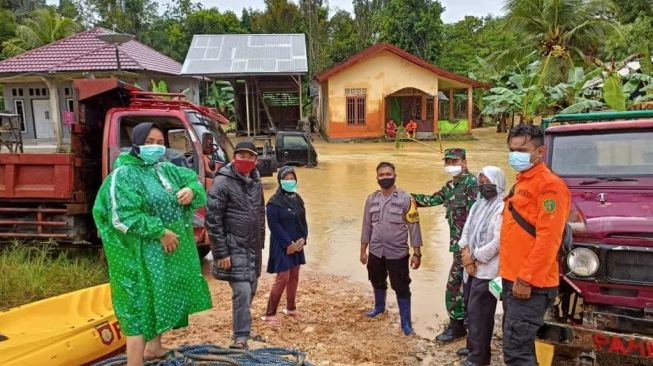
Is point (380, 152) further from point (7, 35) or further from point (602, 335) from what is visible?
point (7, 35)

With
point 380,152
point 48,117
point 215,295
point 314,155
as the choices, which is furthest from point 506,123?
point 215,295

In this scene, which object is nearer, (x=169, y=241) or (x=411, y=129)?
(x=169, y=241)

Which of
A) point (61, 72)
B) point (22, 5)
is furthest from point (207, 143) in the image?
point (22, 5)

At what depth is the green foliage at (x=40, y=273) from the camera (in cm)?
524

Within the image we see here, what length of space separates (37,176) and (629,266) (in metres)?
6.01

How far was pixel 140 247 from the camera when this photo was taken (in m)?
3.21

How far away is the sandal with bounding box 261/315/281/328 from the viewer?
16.7 ft

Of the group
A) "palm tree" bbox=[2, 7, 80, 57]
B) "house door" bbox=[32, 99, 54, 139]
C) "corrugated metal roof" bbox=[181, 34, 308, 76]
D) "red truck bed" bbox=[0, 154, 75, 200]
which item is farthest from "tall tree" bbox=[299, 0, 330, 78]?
"red truck bed" bbox=[0, 154, 75, 200]

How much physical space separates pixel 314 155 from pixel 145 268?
48.9ft

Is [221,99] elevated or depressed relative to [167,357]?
elevated

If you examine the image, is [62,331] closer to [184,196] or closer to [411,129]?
[184,196]

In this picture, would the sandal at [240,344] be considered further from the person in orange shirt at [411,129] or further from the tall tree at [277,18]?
the tall tree at [277,18]

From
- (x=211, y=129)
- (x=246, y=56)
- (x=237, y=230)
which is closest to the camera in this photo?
(x=237, y=230)

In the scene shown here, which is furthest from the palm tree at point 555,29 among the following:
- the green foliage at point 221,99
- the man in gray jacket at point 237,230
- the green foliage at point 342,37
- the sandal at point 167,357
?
the sandal at point 167,357
